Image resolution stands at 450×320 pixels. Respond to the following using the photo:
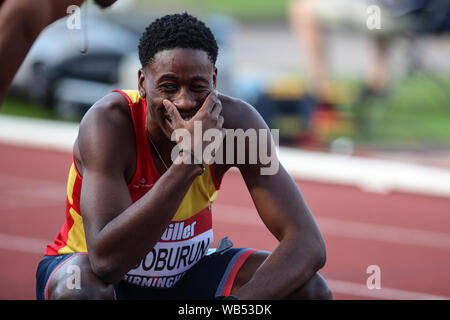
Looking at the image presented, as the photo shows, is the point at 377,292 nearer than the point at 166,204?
No

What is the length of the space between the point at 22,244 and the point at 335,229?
2.82 metres

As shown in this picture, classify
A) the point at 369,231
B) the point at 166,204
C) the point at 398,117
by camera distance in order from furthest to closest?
the point at 398,117 → the point at 369,231 → the point at 166,204

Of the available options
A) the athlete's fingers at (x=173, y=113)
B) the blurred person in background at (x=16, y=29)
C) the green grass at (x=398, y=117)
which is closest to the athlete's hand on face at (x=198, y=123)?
the athlete's fingers at (x=173, y=113)

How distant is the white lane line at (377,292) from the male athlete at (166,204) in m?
2.07

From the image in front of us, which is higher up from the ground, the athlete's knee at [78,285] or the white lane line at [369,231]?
the athlete's knee at [78,285]

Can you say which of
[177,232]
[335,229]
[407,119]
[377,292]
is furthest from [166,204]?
[407,119]

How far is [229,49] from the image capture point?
40.1ft

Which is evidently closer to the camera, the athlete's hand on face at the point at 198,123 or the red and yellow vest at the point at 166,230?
the athlete's hand on face at the point at 198,123

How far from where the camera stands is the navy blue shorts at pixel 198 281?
3.22m

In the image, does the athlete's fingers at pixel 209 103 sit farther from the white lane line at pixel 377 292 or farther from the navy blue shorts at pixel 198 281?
the white lane line at pixel 377 292

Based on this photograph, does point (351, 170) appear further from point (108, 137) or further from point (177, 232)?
point (108, 137)

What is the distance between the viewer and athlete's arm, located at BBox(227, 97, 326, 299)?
300 cm

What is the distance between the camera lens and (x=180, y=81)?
2920 mm

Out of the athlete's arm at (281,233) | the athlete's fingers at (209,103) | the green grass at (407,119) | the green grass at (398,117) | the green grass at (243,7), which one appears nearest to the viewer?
the athlete's fingers at (209,103)
